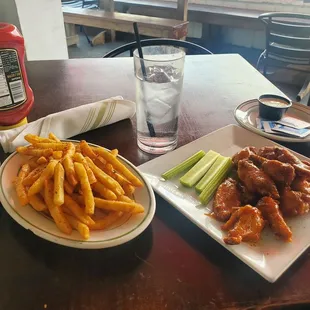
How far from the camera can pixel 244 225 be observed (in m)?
0.69

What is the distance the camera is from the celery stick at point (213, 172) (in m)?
0.83

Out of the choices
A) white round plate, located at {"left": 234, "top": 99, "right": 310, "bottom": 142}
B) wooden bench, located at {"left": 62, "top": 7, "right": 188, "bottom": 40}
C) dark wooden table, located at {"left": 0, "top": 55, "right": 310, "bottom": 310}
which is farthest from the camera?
wooden bench, located at {"left": 62, "top": 7, "right": 188, "bottom": 40}

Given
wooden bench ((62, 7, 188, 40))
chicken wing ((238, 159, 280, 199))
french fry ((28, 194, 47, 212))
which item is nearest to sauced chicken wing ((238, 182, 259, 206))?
chicken wing ((238, 159, 280, 199))

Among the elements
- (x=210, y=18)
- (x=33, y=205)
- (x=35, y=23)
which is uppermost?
(x=33, y=205)

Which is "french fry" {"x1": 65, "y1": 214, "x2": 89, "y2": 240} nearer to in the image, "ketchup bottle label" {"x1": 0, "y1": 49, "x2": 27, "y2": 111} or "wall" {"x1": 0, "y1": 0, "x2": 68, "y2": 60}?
"ketchup bottle label" {"x1": 0, "y1": 49, "x2": 27, "y2": 111}

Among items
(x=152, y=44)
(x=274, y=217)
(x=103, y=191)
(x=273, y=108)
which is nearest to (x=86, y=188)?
(x=103, y=191)

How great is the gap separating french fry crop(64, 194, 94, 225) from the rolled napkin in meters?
0.33

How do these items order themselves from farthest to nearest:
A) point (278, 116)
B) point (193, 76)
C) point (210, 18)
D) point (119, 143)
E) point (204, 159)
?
point (210, 18), point (193, 76), point (278, 116), point (119, 143), point (204, 159)

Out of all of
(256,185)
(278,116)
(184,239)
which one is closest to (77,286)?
(184,239)

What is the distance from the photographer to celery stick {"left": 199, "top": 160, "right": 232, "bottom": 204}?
0.80 m

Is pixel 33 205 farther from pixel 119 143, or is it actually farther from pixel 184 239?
pixel 119 143

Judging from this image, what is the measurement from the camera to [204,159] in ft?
3.02

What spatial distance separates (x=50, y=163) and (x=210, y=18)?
438 centimetres

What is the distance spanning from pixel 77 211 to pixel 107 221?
Answer: 6cm
